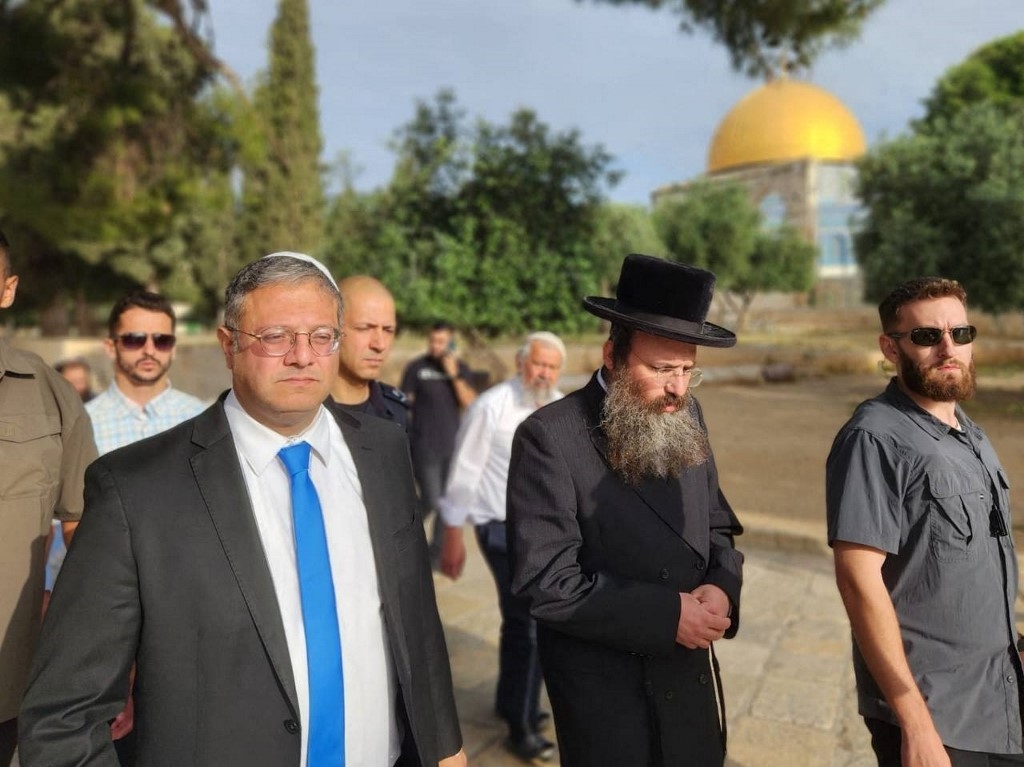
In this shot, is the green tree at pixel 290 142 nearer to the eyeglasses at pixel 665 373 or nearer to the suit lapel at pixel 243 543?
the eyeglasses at pixel 665 373

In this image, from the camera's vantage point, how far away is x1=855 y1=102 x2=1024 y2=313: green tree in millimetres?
15328

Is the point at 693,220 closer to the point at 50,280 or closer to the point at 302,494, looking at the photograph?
the point at 50,280

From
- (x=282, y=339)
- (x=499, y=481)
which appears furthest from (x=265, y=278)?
(x=499, y=481)

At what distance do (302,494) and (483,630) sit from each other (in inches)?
143

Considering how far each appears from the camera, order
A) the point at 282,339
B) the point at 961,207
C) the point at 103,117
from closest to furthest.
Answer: the point at 282,339
the point at 103,117
the point at 961,207

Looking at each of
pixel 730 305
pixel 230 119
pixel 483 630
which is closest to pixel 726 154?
pixel 730 305

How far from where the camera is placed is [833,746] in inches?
145

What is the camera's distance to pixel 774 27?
8.42m

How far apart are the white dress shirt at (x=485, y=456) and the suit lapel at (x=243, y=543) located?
7.66 feet

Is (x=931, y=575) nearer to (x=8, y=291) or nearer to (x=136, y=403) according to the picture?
(x=8, y=291)

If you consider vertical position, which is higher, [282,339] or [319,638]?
[282,339]

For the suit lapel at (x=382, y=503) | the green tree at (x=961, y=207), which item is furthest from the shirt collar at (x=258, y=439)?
the green tree at (x=961, y=207)

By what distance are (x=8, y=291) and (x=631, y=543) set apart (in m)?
1.89

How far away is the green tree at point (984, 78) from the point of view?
101 feet
